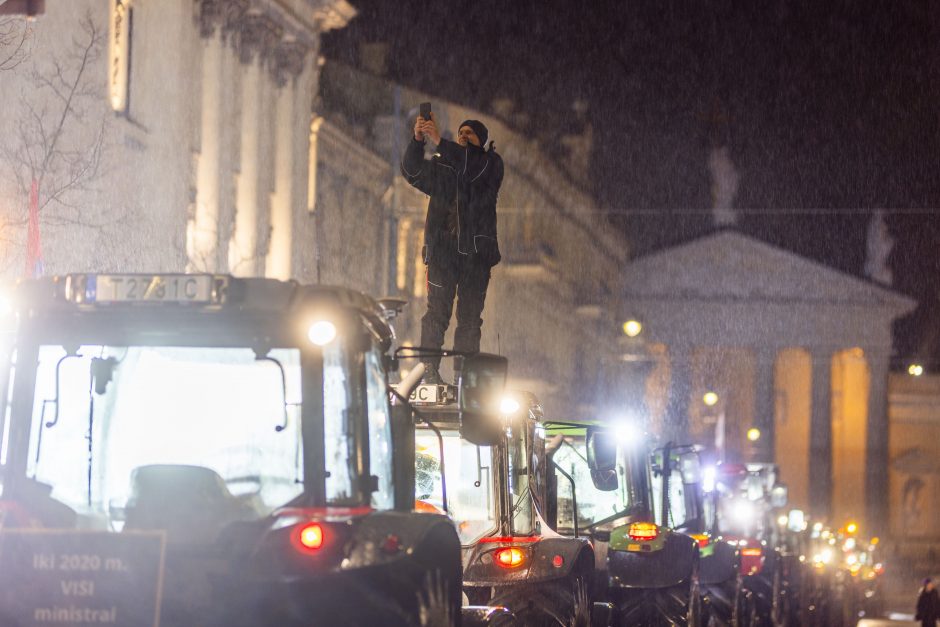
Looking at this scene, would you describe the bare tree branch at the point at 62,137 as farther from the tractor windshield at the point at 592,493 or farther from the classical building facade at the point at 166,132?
the tractor windshield at the point at 592,493

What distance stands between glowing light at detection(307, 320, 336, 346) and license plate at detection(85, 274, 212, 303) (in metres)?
0.43

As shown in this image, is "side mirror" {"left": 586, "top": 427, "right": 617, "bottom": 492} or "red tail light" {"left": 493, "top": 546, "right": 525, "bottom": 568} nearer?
"red tail light" {"left": 493, "top": 546, "right": 525, "bottom": 568}

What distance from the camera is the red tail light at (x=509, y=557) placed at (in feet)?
34.5

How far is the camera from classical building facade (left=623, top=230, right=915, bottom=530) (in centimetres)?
8794

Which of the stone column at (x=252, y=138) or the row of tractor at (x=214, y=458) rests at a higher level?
the stone column at (x=252, y=138)

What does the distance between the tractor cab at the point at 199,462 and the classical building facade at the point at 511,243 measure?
884 inches

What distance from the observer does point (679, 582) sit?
1436cm

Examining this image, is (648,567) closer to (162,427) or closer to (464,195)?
(464,195)

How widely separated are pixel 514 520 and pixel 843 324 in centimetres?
8063

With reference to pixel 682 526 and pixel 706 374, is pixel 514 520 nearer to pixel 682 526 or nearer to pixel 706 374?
pixel 682 526

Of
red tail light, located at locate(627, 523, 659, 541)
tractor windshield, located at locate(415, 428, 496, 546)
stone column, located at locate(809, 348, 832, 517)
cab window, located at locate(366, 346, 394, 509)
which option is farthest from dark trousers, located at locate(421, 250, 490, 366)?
stone column, located at locate(809, 348, 832, 517)

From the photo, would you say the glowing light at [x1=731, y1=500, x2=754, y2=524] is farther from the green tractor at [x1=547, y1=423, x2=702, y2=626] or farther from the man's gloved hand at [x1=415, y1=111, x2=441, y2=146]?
the man's gloved hand at [x1=415, y1=111, x2=441, y2=146]

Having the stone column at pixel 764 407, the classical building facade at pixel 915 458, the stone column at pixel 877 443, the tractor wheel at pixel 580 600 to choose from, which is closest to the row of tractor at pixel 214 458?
the tractor wheel at pixel 580 600

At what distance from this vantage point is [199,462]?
688 cm
